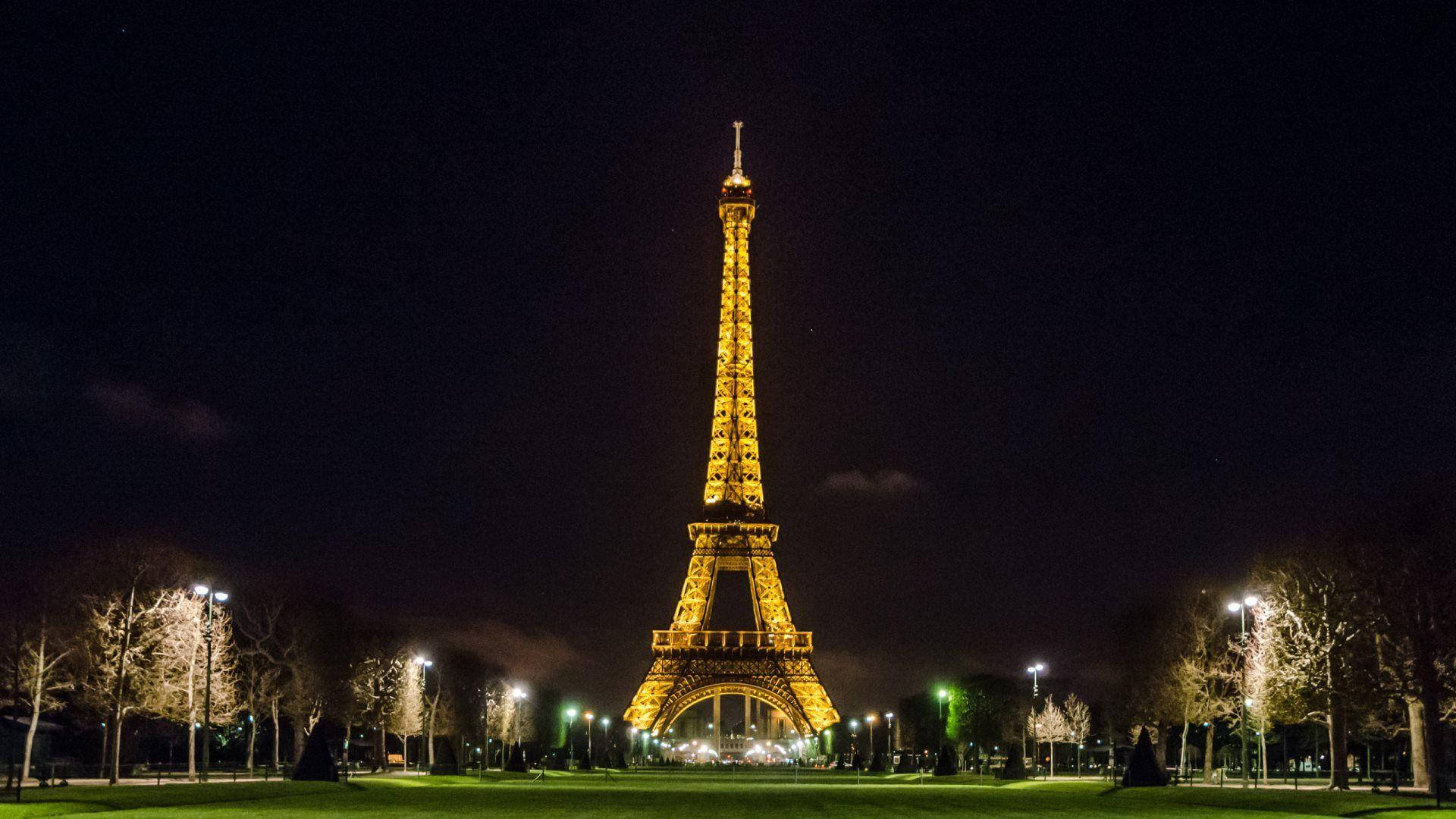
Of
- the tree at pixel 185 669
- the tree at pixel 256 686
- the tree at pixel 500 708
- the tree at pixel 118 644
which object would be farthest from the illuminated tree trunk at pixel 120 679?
the tree at pixel 500 708

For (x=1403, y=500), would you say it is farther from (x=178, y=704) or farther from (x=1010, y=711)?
(x=1010, y=711)

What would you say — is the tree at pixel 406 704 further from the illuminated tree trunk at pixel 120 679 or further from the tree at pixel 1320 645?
the tree at pixel 1320 645

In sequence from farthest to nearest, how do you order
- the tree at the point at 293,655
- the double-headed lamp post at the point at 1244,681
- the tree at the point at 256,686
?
the tree at the point at 293,655
the tree at the point at 256,686
the double-headed lamp post at the point at 1244,681

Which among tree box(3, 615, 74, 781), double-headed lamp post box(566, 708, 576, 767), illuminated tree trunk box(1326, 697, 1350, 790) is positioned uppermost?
tree box(3, 615, 74, 781)

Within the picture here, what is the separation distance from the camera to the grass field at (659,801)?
44931mm

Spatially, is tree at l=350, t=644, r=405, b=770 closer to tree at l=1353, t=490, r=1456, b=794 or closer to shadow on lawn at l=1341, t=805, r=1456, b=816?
tree at l=1353, t=490, r=1456, b=794

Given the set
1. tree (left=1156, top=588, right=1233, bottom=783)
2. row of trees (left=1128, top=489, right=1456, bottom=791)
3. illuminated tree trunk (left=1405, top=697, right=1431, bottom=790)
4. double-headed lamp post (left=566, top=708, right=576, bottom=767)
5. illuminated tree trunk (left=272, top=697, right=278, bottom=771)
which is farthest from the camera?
double-headed lamp post (left=566, top=708, right=576, bottom=767)

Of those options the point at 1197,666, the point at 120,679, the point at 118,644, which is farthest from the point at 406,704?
the point at 1197,666

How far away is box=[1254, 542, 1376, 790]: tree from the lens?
59.2m

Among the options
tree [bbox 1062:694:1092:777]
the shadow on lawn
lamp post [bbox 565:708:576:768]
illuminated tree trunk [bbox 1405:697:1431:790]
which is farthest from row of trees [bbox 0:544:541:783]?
illuminated tree trunk [bbox 1405:697:1431:790]

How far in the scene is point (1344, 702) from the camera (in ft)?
201

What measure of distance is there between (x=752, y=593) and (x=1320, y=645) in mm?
68695

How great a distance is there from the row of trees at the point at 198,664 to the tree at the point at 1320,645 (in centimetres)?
4179

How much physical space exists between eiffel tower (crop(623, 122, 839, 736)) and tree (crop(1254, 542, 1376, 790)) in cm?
5937
